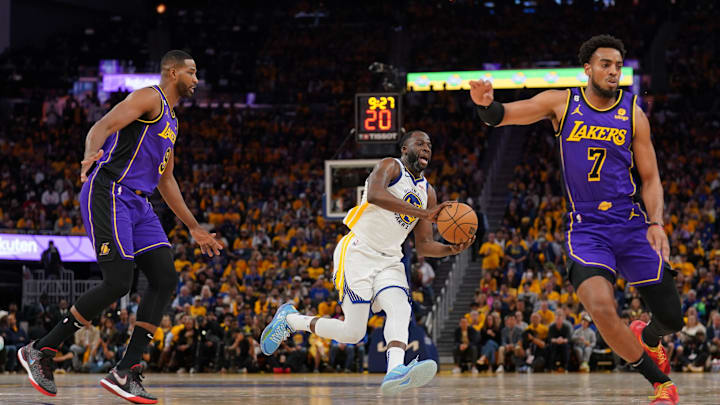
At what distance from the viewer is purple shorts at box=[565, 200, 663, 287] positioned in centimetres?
632

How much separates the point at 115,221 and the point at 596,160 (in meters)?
3.27

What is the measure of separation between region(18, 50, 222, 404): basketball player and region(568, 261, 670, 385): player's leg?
9.43 feet

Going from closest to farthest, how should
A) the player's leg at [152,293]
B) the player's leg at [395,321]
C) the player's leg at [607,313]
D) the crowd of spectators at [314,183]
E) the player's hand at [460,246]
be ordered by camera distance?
the player's leg at [607,313]
the player's leg at [152,293]
the player's leg at [395,321]
the player's hand at [460,246]
the crowd of spectators at [314,183]

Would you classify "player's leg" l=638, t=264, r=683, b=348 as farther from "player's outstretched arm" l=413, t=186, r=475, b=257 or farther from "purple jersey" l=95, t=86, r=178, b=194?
"purple jersey" l=95, t=86, r=178, b=194

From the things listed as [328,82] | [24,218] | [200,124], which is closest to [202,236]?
[24,218]

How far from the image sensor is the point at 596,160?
6.39 metres

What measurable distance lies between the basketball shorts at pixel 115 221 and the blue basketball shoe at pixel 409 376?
6.28 ft

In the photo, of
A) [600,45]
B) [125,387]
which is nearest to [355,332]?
[125,387]

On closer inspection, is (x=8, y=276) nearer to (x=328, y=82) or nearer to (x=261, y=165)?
(x=261, y=165)

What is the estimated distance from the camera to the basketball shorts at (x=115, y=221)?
22.6 feet

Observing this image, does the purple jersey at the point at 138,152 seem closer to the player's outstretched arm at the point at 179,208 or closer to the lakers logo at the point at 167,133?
the lakers logo at the point at 167,133

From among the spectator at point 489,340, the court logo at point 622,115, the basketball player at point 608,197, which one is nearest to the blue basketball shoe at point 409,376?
the basketball player at point 608,197

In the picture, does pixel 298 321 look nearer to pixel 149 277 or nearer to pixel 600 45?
pixel 149 277

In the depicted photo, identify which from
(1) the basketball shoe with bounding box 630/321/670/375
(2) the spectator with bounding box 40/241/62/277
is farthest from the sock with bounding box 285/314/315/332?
(2) the spectator with bounding box 40/241/62/277
